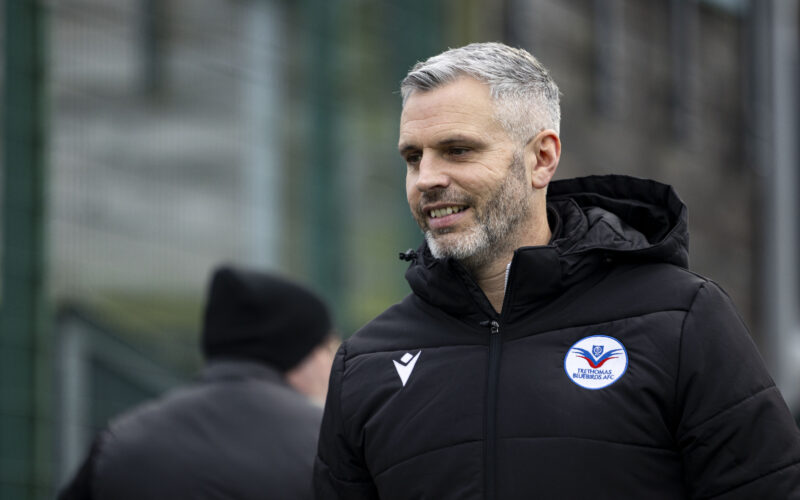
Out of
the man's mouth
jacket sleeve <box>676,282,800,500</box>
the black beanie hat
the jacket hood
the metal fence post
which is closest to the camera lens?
jacket sleeve <box>676,282,800,500</box>

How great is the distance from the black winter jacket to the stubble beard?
0.14ft

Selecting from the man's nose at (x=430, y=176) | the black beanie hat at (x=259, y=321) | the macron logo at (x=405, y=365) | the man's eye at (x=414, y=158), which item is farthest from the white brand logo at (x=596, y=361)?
the black beanie hat at (x=259, y=321)

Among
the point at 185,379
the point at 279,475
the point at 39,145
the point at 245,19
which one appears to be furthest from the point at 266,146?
the point at 279,475

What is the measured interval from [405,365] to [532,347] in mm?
301

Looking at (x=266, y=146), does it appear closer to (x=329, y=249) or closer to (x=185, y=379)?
(x=329, y=249)

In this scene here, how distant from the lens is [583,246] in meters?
3.13

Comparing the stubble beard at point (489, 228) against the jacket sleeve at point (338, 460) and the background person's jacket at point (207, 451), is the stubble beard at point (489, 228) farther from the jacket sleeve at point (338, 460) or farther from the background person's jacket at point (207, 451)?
the background person's jacket at point (207, 451)

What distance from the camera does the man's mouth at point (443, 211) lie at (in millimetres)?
3215

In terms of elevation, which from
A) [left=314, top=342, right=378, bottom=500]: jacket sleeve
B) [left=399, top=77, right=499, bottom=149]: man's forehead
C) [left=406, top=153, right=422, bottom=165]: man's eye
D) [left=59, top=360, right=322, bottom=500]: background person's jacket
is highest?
[left=399, top=77, right=499, bottom=149]: man's forehead

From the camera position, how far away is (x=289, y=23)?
10.8 metres

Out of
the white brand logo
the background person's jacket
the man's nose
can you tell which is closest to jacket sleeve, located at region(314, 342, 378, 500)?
the man's nose

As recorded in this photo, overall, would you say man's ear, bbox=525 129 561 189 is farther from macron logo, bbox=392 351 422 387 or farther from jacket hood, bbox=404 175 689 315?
macron logo, bbox=392 351 422 387

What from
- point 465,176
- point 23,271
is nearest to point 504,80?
point 465,176

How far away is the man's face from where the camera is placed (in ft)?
10.5
